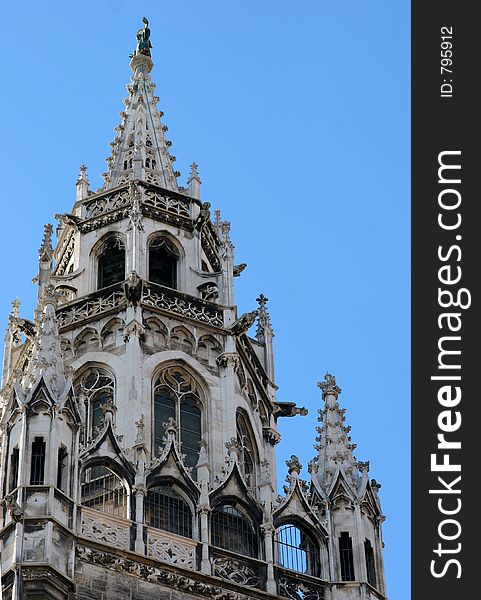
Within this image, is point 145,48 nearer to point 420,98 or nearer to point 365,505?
point 365,505

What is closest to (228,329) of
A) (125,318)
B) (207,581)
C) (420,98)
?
(125,318)

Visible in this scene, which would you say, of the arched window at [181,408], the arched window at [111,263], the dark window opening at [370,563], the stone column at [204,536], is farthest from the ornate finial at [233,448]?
the arched window at [111,263]

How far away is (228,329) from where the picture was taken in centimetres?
4244

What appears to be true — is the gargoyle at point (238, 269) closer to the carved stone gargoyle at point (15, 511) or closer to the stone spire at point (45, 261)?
the stone spire at point (45, 261)

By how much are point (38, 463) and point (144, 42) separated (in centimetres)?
2359

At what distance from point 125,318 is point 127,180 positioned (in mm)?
6768

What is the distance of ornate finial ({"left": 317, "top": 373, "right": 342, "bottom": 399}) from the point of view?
40.9m

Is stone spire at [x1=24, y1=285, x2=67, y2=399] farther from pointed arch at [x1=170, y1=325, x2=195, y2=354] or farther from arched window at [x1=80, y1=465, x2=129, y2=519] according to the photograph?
pointed arch at [x1=170, y1=325, x2=195, y2=354]

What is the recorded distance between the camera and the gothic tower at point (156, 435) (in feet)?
111

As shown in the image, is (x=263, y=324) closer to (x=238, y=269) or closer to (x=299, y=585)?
(x=238, y=269)

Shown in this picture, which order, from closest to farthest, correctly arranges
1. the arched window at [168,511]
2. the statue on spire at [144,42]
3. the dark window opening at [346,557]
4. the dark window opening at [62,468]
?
1. the dark window opening at [62,468]
2. the arched window at [168,511]
3. the dark window opening at [346,557]
4. the statue on spire at [144,42]

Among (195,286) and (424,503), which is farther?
(195,286)

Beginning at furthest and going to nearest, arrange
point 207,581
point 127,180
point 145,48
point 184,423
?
point 145,48 < point 127,180 < point 184,423 < point 207,581

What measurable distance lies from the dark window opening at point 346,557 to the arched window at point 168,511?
3039mm
